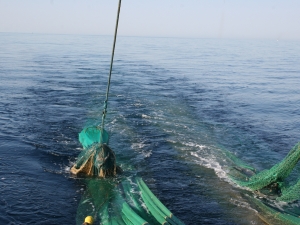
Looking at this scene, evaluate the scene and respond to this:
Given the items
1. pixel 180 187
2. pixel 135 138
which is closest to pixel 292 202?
pixel 180 187

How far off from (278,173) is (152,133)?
25.8 ft

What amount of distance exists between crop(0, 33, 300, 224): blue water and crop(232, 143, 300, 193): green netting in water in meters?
0.60

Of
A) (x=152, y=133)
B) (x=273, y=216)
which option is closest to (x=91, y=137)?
(x=152, y=133)

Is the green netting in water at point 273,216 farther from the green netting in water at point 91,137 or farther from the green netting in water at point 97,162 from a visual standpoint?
the green netting in water at point 91,137

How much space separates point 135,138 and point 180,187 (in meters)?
5.18

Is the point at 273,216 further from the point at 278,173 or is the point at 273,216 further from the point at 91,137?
the point at 91,137

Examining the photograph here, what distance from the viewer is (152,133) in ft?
57.3

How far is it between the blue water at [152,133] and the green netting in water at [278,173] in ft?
1.97

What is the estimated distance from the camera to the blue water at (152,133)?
1086 centimetres

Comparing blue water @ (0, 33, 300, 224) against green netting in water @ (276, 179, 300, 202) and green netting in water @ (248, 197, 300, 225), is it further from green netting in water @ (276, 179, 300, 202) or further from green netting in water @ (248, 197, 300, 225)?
green netting in water @ (276, 179, 300, 202)

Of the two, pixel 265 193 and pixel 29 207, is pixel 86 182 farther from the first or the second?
pixel 265 193

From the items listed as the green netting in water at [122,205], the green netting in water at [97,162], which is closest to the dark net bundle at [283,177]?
the green netting in water at [122,205]

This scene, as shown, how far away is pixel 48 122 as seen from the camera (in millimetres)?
18234

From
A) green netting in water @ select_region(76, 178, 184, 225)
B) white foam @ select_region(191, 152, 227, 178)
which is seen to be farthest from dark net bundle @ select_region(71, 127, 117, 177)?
white foam @ select_region(191, 152, 227, 178)
